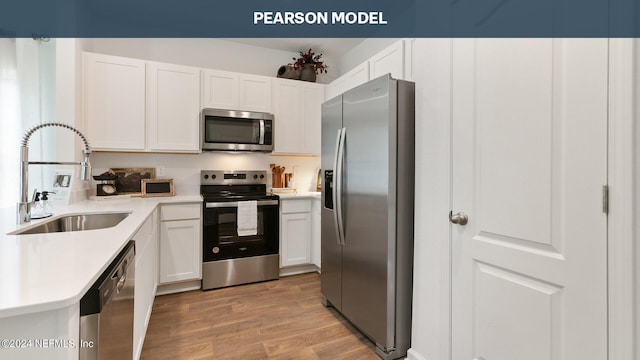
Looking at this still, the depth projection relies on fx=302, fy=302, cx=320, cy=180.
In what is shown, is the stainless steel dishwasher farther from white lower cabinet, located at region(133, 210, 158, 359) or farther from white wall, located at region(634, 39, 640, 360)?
white wall, located at region(634, 39, 640, 360)

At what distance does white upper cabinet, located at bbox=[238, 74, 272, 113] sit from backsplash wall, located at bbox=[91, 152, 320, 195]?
0.57 m

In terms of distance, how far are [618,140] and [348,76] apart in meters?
2.59

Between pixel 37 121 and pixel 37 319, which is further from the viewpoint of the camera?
pixel 37 121

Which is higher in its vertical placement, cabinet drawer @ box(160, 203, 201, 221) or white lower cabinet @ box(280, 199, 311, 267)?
cabinet drawer @ box(160, 203, 201, 221)

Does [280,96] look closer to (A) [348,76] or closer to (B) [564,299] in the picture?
(A) [348,76]

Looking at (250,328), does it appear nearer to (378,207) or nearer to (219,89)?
(378,207)

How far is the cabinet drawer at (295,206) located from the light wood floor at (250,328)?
32.2 inches

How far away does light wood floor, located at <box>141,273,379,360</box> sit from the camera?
198 centimetres

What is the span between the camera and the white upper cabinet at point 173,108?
2963mm

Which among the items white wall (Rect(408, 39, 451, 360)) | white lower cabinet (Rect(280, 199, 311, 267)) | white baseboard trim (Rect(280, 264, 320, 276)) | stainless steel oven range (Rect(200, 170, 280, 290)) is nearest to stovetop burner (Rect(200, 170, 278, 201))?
stainless steel oven range (Rect(200, 170, 280, 290))

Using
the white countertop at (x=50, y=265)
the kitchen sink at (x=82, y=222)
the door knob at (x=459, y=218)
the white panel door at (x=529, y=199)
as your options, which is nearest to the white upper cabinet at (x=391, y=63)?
the white panel door at (x=529, y=199)

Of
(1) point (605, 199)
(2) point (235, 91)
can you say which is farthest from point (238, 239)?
(1) point (605, 199)

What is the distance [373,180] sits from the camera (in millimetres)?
1980

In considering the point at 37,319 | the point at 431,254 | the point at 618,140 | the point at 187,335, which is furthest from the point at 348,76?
the point at 37,319
